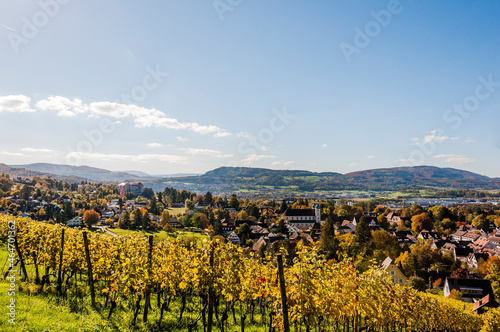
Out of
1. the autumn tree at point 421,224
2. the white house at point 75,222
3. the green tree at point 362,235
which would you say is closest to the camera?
the green tree at point 362,235

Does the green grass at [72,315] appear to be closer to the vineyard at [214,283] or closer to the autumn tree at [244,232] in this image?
the vineyard at [214,283]

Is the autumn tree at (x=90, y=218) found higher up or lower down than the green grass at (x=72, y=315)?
lower down

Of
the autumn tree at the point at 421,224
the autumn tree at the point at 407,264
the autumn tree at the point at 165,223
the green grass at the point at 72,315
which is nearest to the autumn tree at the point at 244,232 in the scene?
the autumn tree at the point at 165,223

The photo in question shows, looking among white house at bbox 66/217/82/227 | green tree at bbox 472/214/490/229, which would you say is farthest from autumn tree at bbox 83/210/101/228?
green tree at bbox 472/214/490/229

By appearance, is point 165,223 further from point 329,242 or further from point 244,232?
point 329,242

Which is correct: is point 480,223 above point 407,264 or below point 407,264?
above

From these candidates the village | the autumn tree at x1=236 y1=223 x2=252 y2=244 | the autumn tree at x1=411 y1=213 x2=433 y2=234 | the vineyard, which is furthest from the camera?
the autumn tree at x1=411 y1=213 x2=433 y2=234

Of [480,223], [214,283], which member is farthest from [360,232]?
[480,223]

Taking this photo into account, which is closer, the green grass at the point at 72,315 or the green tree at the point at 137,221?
the green grass at the point at 72,315

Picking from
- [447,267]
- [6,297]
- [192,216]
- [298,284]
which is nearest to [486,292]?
[447,267]

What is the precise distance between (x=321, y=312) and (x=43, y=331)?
27.5 feet

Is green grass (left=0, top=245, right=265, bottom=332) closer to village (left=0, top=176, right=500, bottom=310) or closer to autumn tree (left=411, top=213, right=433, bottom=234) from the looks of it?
village (left=0, top=176, right=500, bottom=310)

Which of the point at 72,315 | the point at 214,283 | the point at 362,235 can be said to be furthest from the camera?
the point at 362,235

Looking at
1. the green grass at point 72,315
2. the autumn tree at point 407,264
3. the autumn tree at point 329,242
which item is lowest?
the autumn tree at point 407,264
